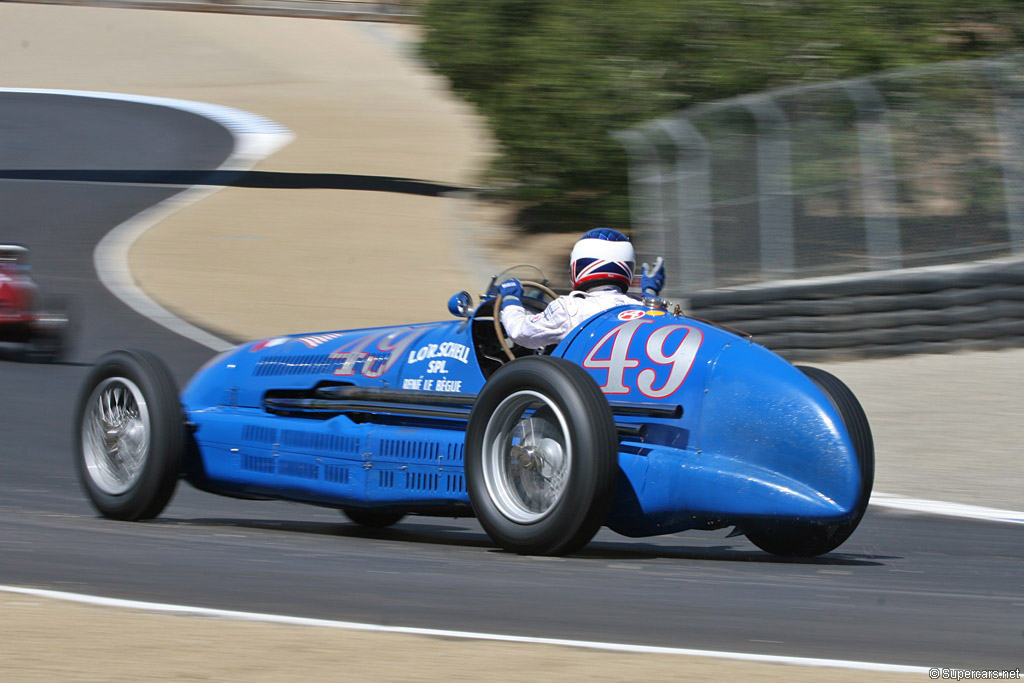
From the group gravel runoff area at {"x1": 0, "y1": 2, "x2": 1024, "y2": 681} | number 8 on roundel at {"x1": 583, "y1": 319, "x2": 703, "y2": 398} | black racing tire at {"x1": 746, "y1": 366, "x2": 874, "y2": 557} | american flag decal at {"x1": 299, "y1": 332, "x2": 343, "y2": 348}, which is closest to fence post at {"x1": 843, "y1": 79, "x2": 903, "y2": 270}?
gravel runoff area at {"x1": 0, "y1": 2, "x2": 1024, "y2": 681}

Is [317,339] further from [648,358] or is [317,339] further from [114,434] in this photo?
[648,358]

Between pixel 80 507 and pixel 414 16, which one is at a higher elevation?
pixel 414 16

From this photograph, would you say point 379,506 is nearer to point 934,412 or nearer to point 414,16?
point 934,412

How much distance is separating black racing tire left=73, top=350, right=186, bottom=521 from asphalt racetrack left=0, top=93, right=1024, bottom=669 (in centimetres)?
15

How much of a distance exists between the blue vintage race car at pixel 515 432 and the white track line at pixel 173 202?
6.58 m

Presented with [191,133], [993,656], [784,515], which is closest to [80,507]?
[784,515]

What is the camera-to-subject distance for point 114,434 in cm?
683

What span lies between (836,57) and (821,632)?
42.3ft

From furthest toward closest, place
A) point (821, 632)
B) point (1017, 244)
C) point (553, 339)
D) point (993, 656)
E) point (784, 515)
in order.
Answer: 1. point (1017, 244)
2. point (553, 339)
3. point (784, 515)
4. point (821, 632)
5. point (993, 656)

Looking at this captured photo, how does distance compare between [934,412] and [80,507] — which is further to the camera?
[934,412]

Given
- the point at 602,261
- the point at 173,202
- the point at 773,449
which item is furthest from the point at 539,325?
the point at 173,202

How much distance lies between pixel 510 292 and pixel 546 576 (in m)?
1.60

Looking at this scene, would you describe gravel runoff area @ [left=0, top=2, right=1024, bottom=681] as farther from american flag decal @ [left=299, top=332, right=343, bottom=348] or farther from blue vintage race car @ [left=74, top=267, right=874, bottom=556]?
american flag decal @ [left=299, top=332, right=343, bottom=348]

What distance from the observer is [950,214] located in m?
11.5
